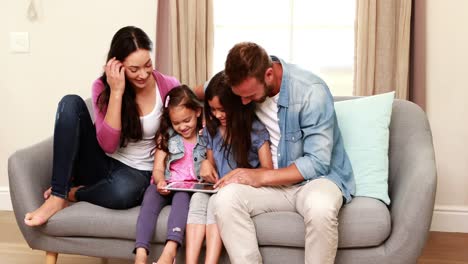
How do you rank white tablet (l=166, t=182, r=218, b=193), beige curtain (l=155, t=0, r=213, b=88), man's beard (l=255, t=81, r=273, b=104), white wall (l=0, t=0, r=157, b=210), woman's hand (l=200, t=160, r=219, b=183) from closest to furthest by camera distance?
man's beard (l=255, t=81, r=273, b=104) → white tablet (l=166, t=182, r=218, b=193) → woman's hand (l=200, t=160, r=219, b=183) → beige curtain (l=155, t=0, r=213, b=88) → white wall (l=0, t=0, r=157, b=210)

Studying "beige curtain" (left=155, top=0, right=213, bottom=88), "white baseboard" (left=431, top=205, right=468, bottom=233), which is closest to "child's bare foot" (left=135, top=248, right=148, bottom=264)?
"beige curtain" (left=155, top=0, right=213, bottom=88)

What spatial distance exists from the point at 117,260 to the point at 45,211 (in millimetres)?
601

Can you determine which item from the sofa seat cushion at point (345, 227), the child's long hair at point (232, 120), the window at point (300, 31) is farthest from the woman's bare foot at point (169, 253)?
the window at point (300, 31)

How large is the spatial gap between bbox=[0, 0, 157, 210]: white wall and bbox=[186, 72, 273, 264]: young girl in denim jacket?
104 centimetres

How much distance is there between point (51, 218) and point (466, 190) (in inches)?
80.9

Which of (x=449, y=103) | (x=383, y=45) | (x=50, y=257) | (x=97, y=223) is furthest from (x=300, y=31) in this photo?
(x=50, y=257)

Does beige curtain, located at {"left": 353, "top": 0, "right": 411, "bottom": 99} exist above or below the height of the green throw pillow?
above

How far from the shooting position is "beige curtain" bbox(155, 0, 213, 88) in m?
3.09

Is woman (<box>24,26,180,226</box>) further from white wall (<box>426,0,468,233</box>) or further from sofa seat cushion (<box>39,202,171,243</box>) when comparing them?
white wall (<box>426,0,468,233</box>)

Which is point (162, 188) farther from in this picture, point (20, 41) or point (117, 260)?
point (20, 41)

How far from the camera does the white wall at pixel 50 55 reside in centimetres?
334

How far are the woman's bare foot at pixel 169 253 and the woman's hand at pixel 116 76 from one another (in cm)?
63

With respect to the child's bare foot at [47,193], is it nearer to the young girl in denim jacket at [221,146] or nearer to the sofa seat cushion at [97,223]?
the sofa seat cushion at [97,223]

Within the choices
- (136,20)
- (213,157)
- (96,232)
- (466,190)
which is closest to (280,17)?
(136,20)
